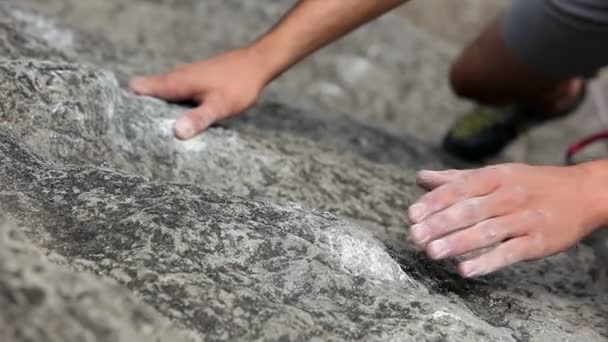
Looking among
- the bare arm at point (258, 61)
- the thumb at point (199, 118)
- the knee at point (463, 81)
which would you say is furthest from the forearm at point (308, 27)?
the knee at point (463, 81)

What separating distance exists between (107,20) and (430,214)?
1.72 m

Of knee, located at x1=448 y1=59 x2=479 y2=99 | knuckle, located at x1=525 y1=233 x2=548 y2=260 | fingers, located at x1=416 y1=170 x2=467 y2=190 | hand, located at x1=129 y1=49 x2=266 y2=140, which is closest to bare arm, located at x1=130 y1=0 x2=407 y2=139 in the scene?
hand, located at x1=129 y1=49 x2=266 y2=140

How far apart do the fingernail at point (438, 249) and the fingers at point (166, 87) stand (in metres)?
0.65

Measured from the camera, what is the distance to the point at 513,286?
4.21ft

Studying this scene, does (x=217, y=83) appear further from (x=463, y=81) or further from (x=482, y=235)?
(x=463, y=81)

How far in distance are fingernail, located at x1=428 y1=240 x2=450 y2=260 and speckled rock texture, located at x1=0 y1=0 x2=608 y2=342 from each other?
0.18ft

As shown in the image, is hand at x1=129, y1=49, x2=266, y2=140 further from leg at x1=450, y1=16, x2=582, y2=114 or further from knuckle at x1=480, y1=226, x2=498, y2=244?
leg at x1=450, y1=16, x2=582, y2=114

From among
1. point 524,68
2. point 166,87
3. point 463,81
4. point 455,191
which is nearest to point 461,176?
point 455,191

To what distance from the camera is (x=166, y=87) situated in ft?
5.08

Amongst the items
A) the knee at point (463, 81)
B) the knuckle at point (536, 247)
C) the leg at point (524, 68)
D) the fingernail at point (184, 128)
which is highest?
the knee at point (463, 81)

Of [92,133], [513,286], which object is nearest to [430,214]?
[513,286]

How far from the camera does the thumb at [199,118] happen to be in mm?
1424

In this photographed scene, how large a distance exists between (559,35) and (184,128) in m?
0.97

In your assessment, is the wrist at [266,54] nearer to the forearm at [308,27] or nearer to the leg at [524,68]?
the forearm at [308,27]
